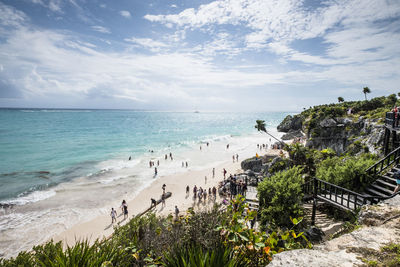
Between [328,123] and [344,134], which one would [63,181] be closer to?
[328,123]

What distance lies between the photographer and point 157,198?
82.2ft

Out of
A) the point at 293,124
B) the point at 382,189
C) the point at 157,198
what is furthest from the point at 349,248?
the point at 293,124

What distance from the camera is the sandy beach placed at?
697 inches

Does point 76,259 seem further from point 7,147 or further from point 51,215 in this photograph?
point 7,147

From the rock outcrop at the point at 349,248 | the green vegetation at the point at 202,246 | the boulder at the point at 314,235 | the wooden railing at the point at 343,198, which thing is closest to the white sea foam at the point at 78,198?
the green vegetation at the point at 202,246

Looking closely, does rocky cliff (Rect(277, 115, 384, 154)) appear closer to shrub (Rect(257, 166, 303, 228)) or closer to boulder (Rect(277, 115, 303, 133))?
shrub (Rect(257, 166, 303, 228))

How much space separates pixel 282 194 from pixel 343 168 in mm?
4136

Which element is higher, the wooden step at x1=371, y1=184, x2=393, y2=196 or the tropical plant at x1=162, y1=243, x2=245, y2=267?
the tropical plant at x1=162, y1=243, x2=245, y2=267

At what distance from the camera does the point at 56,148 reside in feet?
170

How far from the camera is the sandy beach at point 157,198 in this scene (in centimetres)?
1771

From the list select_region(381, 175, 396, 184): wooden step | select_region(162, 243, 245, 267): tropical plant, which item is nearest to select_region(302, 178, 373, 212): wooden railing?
select_region(381, 175, 396, 184): wooden step

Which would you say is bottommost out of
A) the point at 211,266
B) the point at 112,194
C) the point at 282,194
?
the point at 112,194

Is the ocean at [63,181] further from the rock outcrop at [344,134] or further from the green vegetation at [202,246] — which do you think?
the rock outcrop at [344,134]

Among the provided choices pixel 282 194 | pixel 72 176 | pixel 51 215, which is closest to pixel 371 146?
pixel 282 194
